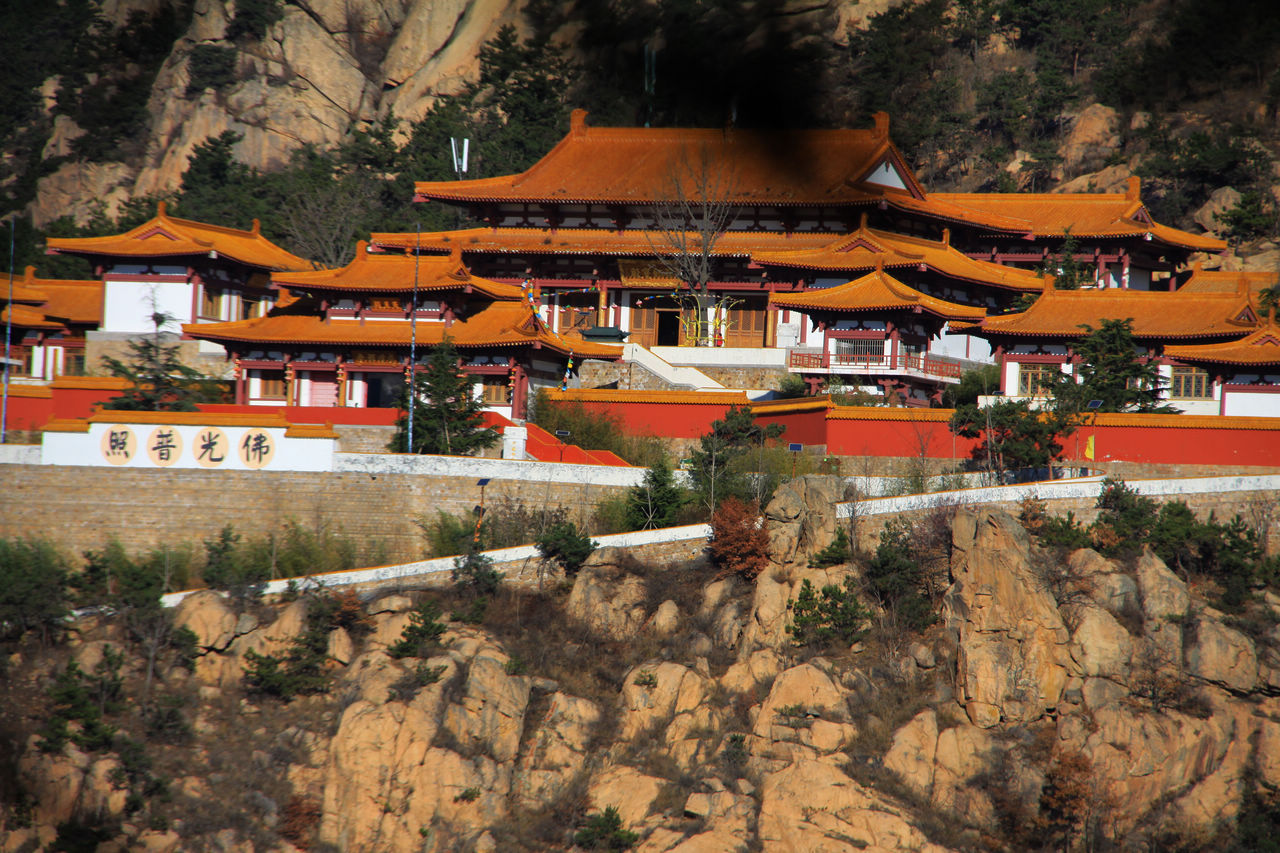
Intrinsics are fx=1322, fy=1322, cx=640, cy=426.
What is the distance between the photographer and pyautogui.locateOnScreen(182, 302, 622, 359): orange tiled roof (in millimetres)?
41375

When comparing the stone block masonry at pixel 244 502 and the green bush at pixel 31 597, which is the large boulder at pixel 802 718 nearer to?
the stone block masonry at pixel 244 502

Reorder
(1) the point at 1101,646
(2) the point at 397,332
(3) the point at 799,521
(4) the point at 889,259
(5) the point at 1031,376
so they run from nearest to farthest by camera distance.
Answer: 1. (1) the point at 1101,646
2. (3) the point at 799,521
3. (5) the point at 1031,376
4. (2) the point at 397,332
5. (4) the point at 889,259

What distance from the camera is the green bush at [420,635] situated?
2920 cm

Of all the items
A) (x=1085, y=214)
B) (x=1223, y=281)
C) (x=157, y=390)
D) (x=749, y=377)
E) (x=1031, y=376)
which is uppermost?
(x=1085, y=214)

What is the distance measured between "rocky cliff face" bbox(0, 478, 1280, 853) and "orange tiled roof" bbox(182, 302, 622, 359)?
42.6 feet

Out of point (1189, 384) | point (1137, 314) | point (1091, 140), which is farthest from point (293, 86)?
point (1189, 384)

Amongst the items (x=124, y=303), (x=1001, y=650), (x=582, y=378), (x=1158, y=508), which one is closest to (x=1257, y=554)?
(x=1158, y=508)

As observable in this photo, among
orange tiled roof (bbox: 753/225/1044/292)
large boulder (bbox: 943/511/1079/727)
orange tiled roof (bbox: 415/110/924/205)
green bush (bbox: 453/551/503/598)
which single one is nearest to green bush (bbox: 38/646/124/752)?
green bush (bbox: 453/551/503/598)

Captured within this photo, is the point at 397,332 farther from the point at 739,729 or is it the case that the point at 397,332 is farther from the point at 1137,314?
the point at 1137,314

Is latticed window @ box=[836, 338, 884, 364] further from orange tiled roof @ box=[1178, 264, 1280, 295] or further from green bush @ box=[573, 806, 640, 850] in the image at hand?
green bush @ box=[573, 806, 640, 850]

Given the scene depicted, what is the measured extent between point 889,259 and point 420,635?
23463 mm

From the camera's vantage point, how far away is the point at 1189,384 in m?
40.2

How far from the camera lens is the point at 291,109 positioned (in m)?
76.8

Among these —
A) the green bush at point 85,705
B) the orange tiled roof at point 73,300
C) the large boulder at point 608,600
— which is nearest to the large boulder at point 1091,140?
the large boulder at point 608,600
